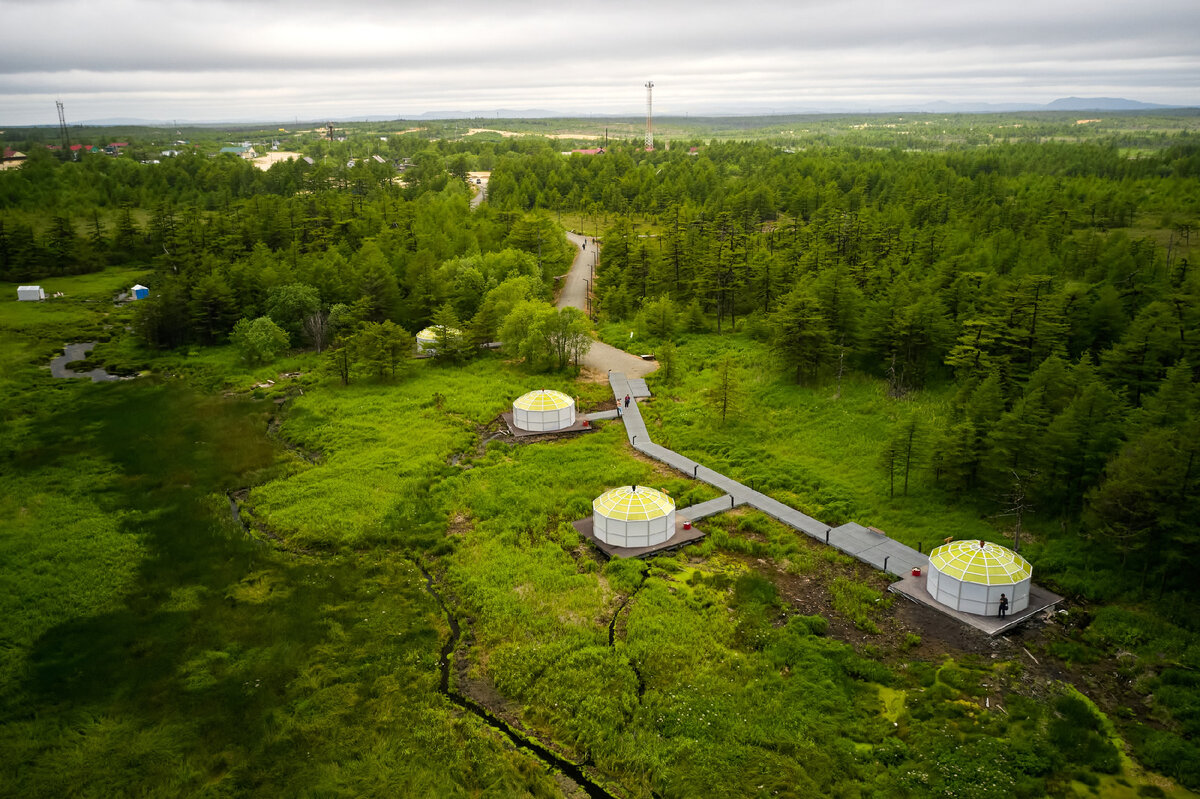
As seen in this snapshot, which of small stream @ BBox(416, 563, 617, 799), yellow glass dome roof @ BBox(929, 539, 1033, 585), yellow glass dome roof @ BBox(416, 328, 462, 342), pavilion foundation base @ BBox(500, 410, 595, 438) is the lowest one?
small stream @ BBox(416, 563, 617, 799)

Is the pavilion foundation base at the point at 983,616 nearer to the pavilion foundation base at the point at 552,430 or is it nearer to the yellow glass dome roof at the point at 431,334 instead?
the pavilion foundation base at the point at 552,430

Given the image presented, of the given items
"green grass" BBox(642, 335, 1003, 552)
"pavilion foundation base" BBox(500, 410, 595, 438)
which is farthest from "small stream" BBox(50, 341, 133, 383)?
"green grass" BBox(642, 335, 1003, 552)

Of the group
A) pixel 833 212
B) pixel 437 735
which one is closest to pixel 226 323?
pixel 437 735

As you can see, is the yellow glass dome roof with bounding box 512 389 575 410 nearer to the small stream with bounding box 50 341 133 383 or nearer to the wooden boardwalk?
the wooden boardwalk

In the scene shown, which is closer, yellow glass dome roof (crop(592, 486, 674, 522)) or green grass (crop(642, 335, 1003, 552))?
yellow glass dome roof (crop(592, 486, 674, 522))

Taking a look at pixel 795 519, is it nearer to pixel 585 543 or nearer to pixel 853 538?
pixel 853 538

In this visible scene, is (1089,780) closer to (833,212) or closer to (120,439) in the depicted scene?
(120,439)
